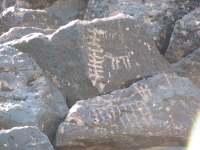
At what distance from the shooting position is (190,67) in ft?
15.8

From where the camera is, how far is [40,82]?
4.05 meters

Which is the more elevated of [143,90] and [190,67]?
[143,90]

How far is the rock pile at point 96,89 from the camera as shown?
3707mm

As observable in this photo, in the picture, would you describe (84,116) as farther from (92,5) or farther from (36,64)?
(92,5)

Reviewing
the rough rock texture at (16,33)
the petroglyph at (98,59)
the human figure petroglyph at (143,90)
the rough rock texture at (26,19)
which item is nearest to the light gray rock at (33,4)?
the rough rock texture at (26,19)

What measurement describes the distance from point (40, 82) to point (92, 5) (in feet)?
6.39

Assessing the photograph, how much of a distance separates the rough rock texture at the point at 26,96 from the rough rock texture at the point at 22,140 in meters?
0.47

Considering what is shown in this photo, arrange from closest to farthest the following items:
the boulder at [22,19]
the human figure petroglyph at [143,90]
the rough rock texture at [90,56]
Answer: the human figure petroglyph at [143,90] → the rough rock texture at [90,56] → the boulder at [22,19]

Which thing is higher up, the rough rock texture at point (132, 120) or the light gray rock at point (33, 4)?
the rough rock texture at point (132, 120)

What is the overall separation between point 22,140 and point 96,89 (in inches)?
42.1

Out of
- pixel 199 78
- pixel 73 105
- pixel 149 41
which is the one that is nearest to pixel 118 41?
pixel 149 41

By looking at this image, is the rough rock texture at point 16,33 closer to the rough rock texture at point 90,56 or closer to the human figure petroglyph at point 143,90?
the rough rock texture at point 90,56

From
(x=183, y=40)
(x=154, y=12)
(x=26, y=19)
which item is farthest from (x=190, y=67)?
(x=26, y=19)

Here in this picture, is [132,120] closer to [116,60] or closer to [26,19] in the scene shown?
[116,60]
